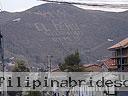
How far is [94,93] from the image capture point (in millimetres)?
54781

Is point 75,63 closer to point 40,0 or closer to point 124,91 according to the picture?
point 124,91

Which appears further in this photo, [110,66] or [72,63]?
[110,66]

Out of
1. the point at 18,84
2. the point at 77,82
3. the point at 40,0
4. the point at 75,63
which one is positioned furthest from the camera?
the point at 75,63

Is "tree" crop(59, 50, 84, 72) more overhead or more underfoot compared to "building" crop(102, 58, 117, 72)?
more overhead

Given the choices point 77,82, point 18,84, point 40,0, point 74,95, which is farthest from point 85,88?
point 40,0

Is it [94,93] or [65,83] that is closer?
[65,83]

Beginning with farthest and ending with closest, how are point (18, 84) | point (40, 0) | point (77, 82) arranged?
point (77, 82)
point (18, 84)
point (40, 0)

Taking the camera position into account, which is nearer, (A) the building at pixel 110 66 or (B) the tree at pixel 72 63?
(B) the tree at pixel 72 63

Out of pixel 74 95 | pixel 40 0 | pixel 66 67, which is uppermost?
pixel 40 0

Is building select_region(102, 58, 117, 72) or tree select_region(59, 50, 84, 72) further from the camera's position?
building select_region(102, 58, 117, 72)

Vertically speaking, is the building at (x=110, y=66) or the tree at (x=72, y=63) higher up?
the tree at (x=72, y=63)

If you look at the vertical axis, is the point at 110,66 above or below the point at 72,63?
below

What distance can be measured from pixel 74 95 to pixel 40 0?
128 feet

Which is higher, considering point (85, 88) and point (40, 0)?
point (40, 0)
